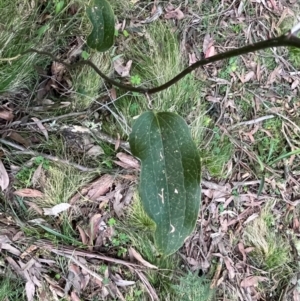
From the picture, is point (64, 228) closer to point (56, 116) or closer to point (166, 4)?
point (56, 116)

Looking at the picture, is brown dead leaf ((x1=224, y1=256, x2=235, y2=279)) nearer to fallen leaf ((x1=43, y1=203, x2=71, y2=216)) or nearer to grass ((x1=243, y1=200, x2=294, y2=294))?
grass ((x1=243, y1=200, x2=294, y2=294))

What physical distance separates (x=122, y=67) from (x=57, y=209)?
54 cm

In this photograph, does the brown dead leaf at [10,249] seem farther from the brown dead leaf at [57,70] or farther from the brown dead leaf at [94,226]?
the brown dead leaf at [57,70]

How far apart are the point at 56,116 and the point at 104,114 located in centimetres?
18

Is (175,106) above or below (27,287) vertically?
above

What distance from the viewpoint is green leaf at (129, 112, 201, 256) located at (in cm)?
72

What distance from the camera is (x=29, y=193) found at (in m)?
1.36

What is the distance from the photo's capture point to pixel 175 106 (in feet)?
5.19

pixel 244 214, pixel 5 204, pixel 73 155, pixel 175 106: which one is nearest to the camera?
pixel 5 204

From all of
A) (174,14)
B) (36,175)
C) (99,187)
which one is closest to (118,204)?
(99,187)

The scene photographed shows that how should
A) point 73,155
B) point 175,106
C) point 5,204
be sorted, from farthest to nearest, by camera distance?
point 175,106, point 73,155, point 5,204

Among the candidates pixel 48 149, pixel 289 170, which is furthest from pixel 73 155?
pixel 289 170

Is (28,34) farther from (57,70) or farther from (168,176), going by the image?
(168,176)

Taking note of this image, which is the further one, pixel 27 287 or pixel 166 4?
pixel 166 4
